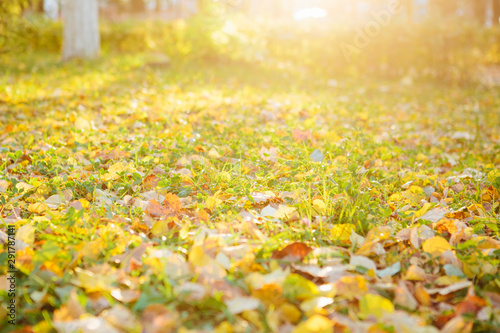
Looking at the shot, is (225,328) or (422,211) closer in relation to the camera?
(225,328)

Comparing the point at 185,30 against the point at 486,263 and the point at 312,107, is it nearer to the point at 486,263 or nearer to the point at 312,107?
the point at 312,107

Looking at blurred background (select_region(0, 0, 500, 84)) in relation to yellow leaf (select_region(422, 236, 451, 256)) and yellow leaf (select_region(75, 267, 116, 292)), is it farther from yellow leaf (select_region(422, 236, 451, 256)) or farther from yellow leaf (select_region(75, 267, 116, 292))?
yellow leaf (select_region(422, 236, 451, 256))

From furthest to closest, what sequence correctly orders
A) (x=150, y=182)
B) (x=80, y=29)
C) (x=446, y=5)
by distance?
1. (x=446, y=5)
2. (x=80, y=29)
3. (x=150, y=182)

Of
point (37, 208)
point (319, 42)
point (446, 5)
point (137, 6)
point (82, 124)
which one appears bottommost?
point (37, 208)

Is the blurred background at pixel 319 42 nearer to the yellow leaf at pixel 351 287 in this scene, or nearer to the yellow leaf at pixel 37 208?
the yellow leaf at pixel 37 208

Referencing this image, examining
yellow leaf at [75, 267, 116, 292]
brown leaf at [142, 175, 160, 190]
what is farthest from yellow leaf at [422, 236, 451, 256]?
brown leaf at [142, 175, 160, 190]

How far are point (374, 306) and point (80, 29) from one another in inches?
360

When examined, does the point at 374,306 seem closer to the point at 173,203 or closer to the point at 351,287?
the point at 351,287

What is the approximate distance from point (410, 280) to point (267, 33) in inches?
385

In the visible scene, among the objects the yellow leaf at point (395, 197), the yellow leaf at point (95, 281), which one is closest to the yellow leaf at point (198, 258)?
the yellow leaf at point (95, 281)

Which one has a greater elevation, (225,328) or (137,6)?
(137,6)

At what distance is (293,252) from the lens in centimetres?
155

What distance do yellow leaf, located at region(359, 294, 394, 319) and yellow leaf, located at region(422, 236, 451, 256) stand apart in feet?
1.70

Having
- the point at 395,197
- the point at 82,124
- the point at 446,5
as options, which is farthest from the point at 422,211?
the point at 446,5
